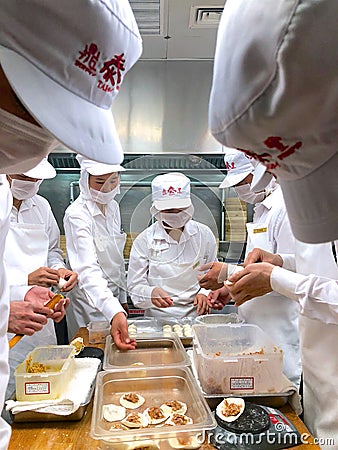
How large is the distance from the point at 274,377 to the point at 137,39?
1.01 m

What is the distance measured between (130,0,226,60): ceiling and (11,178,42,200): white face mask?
107 centimetres

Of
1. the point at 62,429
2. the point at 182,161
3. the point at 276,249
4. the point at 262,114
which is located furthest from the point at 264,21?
the point at 182,161

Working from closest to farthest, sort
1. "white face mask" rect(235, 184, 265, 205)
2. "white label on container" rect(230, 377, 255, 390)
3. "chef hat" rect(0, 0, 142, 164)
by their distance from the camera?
1. "chef hat" rect(0, 0, 142, 164)
2. "white label on container" rect(230, 377, 255, 390)
3. "white face mask" rect(235, 184, 265, 205)

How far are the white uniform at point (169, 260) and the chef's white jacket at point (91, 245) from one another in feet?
0.46

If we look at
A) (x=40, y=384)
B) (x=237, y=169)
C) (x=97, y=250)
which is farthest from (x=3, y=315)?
(x=237, y=169)

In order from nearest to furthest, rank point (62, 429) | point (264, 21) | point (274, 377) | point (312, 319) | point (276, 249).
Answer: point (264, 21) < point (62, 429) < point (274, 377) < point (312, 319) < point (276, 249)

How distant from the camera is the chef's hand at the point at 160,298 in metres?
1.96

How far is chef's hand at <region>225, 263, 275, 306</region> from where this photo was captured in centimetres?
149

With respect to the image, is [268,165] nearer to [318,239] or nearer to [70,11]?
[318,239]

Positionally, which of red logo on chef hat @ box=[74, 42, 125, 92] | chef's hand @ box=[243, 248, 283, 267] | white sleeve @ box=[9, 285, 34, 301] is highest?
red logo on chef hat @ box=[74, 42, 125, 92]

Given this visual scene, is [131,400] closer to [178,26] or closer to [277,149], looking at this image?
[277,149]

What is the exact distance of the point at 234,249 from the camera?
2006mm

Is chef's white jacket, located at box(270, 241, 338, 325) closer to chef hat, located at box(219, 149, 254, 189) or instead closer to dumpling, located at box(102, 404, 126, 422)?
dumpling, located at box(102, 404, 126, 422)

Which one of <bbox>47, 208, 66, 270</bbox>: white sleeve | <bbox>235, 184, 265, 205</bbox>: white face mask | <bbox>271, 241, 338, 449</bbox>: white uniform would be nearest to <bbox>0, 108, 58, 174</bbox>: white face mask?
<bbox>271, 241, 338, 449</bbox>: white uniform
